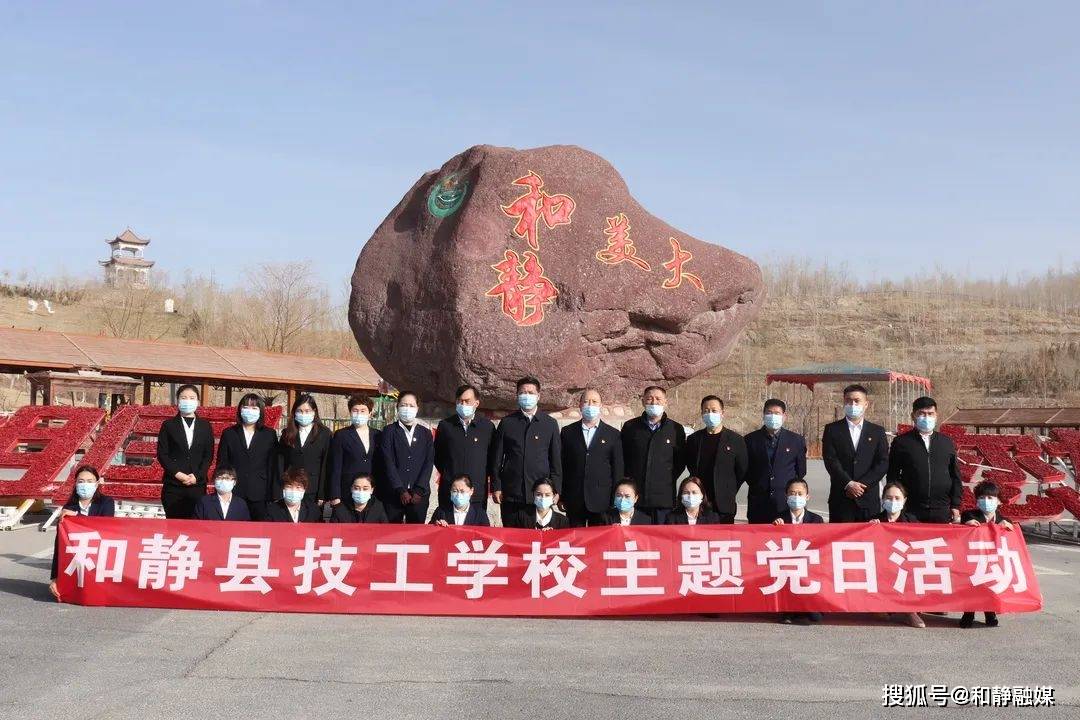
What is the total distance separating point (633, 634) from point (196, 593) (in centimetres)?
225

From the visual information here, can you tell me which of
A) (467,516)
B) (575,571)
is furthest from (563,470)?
(575,571)

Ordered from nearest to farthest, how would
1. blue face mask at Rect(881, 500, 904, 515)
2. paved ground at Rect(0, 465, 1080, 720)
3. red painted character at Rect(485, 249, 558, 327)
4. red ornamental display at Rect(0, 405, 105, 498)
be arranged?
paved ground at Rect(0, 465, 1080, 720) → blue face mask at Rect(881, 500, 904, 515) → red ornamental display at Rect(0, 405, 105, 498) → red painted character at Rect(485, 249, 558, 327)

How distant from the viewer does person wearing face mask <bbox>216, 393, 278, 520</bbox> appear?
5.82 m

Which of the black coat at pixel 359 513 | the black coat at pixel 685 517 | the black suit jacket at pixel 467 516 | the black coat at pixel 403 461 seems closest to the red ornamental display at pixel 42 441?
the black coat at pixel 359 513

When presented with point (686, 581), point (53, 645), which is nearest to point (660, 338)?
point (686, 581)

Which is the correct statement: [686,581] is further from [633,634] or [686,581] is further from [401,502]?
[401,502]

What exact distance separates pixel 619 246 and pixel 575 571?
491cm

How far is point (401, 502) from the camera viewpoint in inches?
228

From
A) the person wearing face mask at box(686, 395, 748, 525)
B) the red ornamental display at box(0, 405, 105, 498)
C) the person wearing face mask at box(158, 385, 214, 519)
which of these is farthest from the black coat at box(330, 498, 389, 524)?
the red ornamental display at box(0, 405, 105, 498)

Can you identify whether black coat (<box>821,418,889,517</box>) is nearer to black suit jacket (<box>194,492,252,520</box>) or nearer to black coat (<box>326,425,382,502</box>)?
black coat (<box>326,425,382,502</box>)

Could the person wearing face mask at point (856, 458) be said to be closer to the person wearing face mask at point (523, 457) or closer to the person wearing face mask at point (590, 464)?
the person wearing face mask at point (590, 464)

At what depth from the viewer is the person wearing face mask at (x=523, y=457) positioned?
18.8ft

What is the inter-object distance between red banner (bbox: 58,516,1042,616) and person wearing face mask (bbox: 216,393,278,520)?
63 centimetres

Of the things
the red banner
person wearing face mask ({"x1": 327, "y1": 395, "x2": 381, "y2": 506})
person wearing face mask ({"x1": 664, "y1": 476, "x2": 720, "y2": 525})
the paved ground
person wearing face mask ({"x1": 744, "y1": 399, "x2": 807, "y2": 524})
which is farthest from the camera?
person wearing face mask ({"x1": 327, "y1": 395, "x2": 381, "y2": 506})
